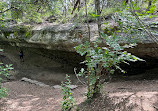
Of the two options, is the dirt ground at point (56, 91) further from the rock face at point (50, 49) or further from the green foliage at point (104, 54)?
the green foliage at point (104, 54)

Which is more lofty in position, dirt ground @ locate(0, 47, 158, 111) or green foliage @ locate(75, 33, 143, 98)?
green foliage @ locate(75, 33, 143, 98)

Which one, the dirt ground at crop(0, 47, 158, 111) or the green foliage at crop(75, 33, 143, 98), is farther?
the dirt ground at crop(0, 47, 158, 111)

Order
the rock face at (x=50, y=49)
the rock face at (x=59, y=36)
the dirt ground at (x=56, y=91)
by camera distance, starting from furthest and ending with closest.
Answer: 1. the rock face at (x=50, y=49)
2. the rock face at (x=59, y=36)
3. the dirt ground at (x=56, y=91)

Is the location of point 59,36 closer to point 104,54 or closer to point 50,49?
point 50,49

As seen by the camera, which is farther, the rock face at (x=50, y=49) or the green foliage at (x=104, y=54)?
the rock face at (x=50, y=49)

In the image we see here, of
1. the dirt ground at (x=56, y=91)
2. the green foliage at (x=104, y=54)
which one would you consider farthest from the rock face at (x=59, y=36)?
the green foliage at (x=104, y=54)

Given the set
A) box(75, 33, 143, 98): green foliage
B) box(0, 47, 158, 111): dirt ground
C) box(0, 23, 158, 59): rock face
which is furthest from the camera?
box(0, 23, 158, 59): rock face

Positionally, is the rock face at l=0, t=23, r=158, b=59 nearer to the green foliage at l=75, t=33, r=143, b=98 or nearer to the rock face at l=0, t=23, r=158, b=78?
the rock face at l=0, t=23, r=158, b=78

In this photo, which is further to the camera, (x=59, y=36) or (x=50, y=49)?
(x=50, y=49)

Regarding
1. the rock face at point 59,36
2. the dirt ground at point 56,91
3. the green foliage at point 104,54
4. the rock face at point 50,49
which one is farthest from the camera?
the rock face at point 50,49

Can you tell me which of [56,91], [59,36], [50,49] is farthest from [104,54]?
[50,49]

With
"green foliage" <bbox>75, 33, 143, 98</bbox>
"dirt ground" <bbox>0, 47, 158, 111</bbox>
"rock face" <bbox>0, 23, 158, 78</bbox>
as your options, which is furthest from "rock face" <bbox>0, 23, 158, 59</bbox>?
"green foliage" <bbox>75, 33, 143, 98</bbox>

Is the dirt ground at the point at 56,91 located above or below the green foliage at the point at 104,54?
below

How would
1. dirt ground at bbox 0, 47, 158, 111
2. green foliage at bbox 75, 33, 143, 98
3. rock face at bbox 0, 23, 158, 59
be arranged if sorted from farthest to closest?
1. rock face at bbox 0, 23, 158, 59
2. dirt ground at bbox 0, 47, 158, 111
3. green foliage at bbox 75, 33, 143, 98
